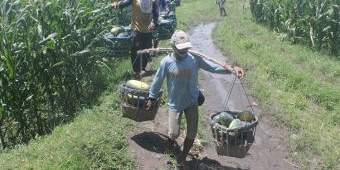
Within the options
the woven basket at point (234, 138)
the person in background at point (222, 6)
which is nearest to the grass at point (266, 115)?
the woven basket at point (234, 138)

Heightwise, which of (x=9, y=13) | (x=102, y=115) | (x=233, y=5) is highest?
(x=9, y=13)

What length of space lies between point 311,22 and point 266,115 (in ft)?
17.4

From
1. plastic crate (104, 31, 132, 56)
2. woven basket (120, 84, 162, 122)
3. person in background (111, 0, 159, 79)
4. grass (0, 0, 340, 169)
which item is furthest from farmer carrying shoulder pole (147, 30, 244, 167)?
plastic crate (104, 31, 132, 56)

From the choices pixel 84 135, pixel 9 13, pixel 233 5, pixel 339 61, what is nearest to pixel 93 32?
pixel 9 13

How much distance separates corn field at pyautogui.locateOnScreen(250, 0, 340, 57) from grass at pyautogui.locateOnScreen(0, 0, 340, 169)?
1.53 ft

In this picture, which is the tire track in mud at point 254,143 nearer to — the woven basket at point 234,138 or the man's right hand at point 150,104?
the woven basket at point 234,138

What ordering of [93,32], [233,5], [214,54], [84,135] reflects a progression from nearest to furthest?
1. [84,135]
2. [93,32]
3. [214,54]
4. [233,5]

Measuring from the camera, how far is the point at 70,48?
8.05 meters

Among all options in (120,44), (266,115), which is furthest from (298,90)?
(120,44)

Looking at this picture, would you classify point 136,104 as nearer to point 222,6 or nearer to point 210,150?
point 210,150

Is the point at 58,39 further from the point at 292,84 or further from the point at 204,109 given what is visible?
the point at 292,84

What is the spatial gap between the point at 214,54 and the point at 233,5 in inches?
568

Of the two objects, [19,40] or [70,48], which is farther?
[70,48]

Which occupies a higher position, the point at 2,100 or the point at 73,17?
the point at 73,17
